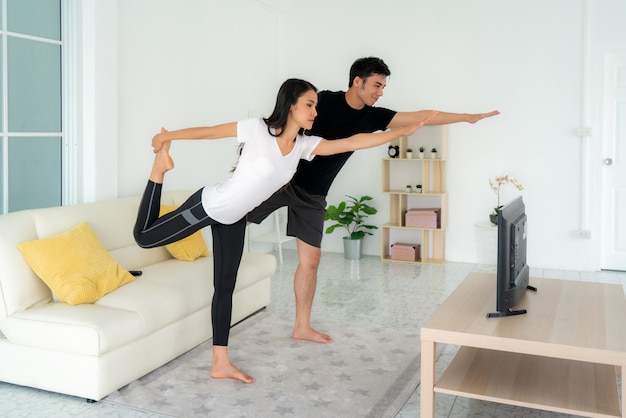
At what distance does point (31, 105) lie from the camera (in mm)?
3840

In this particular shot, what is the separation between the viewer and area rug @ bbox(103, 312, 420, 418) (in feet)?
9.36

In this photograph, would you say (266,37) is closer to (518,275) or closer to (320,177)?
(320,177)

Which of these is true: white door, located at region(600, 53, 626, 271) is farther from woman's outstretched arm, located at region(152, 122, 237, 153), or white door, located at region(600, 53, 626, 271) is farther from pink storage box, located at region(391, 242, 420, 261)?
woman's outstretched arm, located at region(152, 122, 237, 153)

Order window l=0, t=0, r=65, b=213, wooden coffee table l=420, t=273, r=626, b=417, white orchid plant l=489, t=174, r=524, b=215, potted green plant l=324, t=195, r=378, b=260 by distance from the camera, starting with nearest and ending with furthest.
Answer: wooden coffee table l=420, t=273, r=626, b=417 → window l=0, t=0, r=65, b=213 → white orchid plant l=489, t=174, r=524, b=215 → potted green plant l=324, t=195, r=378, b=260

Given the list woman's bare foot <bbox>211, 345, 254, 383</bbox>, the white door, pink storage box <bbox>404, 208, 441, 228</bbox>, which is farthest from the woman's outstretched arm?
the white door

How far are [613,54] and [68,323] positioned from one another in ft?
16.1

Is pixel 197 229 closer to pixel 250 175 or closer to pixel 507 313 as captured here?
pixel 250 175

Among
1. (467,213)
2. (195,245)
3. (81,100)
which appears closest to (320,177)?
(195,245)

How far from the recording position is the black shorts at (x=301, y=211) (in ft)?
11.8

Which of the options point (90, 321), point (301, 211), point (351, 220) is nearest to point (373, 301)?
point (301, 211)

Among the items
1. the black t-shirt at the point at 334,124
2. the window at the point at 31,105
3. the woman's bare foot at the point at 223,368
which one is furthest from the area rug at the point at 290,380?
the window at the point at 31,105

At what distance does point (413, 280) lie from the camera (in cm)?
547

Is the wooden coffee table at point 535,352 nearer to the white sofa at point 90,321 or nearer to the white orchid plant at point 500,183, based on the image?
the white sofa at point 90,321

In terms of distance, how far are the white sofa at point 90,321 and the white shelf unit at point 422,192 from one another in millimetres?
2976
